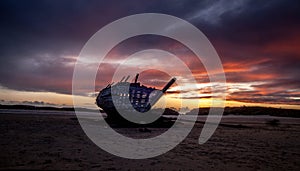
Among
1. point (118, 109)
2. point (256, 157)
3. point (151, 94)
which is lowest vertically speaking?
point (256, 157)

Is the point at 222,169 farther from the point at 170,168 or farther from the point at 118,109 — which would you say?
the point at 118,109

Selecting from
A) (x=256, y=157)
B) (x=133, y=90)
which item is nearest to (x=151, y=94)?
(x=133, y=90)

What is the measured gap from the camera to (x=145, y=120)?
76.0 ft

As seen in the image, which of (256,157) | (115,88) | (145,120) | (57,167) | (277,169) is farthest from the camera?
(115,88)

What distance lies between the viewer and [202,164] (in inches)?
262

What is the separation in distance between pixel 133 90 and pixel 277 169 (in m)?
17.9

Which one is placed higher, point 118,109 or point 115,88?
point 115,88

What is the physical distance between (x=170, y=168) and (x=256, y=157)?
406 centimetres

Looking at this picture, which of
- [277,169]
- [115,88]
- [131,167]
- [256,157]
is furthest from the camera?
[115,88]

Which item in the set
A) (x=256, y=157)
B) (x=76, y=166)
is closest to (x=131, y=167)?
(x=76, y=166)

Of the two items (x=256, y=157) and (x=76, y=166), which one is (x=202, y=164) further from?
(x=76, y=166)

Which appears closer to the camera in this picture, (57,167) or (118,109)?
(57,167)

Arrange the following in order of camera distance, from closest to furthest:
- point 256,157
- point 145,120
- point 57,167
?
point 57,167 → point 256,157 → point 145,120

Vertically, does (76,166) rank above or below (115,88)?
below
